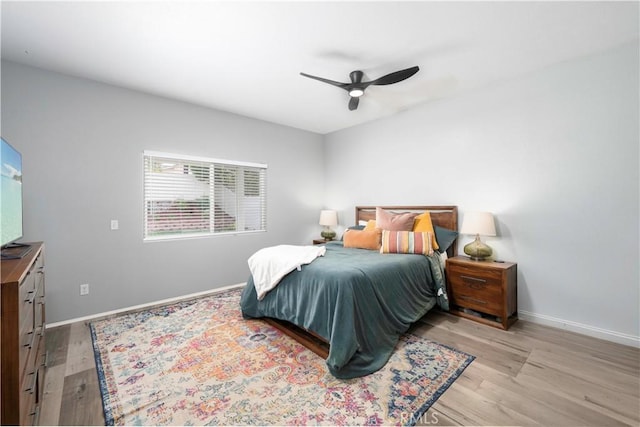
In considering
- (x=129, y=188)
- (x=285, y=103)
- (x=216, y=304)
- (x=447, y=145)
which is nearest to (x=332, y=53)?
(x=285, y=103)

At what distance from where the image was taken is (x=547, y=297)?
283 centimetres

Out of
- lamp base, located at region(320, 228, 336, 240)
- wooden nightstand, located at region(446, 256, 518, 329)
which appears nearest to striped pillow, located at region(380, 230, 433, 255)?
wooden nightstand, located at region(446, 256, 518, 329)

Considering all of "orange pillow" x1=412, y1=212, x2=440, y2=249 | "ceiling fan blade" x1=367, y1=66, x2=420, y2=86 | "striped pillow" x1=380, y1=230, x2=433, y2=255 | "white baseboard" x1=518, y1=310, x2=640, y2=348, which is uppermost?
"ceiling fan blade" x1=367, y1=66, x2=420, y2=86

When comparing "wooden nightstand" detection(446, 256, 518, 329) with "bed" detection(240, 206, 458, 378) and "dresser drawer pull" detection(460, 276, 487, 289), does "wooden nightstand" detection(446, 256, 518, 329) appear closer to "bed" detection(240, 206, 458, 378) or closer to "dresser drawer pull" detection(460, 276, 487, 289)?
"dresser drawer pull" detection(460, 276, 487, 289)

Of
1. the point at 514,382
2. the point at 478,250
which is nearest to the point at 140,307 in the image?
the point at 514,382

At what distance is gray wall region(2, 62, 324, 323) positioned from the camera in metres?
2.72

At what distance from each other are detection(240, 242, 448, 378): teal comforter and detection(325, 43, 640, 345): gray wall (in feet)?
3.64

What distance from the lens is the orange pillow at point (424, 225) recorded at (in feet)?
11.2

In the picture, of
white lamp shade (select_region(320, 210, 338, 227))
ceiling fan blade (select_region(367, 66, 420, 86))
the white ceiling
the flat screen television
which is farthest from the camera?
white lamp shade (select_region(320, 210, 338, 227))

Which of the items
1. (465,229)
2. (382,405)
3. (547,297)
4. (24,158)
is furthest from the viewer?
(465,229)

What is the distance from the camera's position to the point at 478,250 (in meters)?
3.06

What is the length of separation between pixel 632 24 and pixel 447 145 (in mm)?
1754

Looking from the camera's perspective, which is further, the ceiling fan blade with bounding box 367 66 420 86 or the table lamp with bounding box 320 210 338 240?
the table lamp with bounding box 320 210 338 240

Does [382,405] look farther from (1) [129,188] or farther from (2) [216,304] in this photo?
(1) [129,188]
